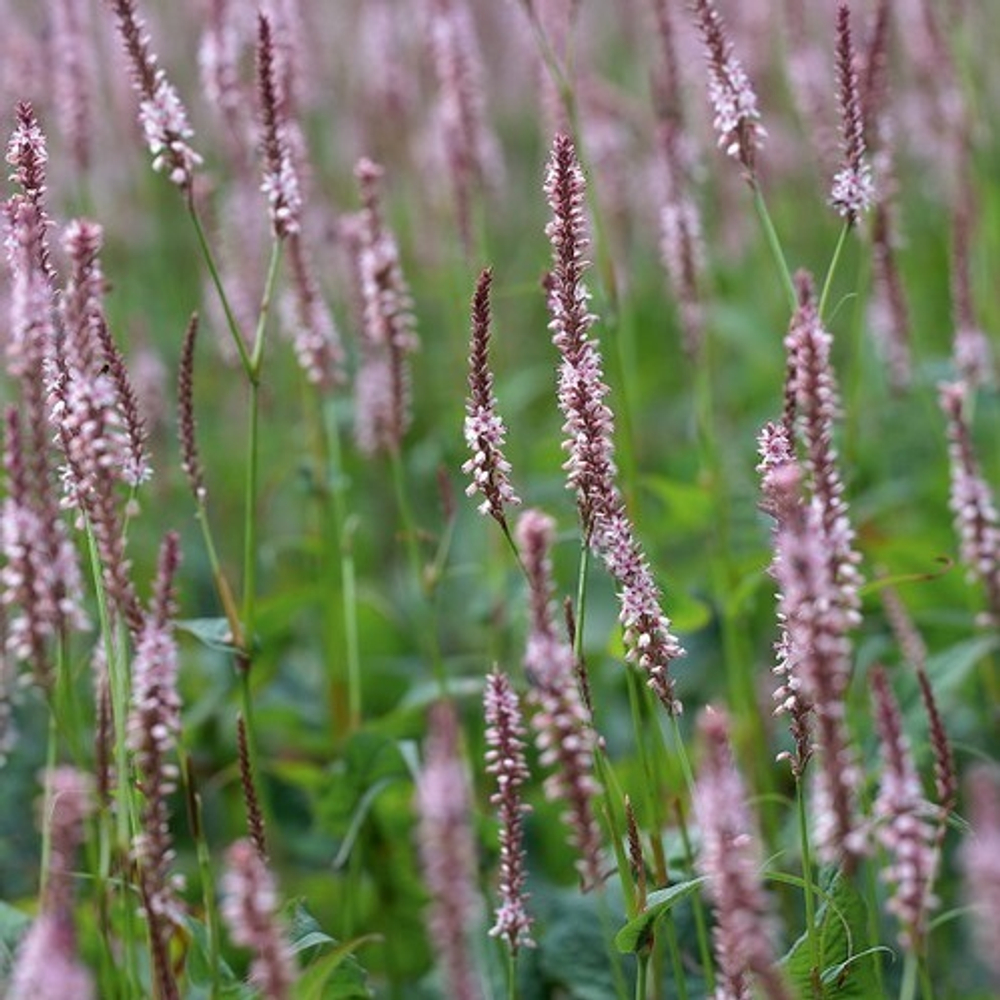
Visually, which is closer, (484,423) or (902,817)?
(902,817)

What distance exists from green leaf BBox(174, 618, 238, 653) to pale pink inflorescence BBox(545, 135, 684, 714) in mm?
620

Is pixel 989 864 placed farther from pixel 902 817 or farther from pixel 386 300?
pixel 386 300

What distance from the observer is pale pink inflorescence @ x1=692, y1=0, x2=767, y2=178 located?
2293mm

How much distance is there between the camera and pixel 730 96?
2.33 metres

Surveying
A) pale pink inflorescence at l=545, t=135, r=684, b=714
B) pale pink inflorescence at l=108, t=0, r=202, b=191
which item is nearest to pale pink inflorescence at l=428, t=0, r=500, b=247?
pale pink inflorescence at l=108, t=0, r=202, b=191

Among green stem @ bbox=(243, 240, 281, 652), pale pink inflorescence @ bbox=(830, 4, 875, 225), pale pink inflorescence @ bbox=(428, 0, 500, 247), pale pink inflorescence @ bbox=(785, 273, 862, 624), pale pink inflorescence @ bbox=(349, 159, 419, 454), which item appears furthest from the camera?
pale pink inflorescence @ bbox=(428, 0, 500, 247)

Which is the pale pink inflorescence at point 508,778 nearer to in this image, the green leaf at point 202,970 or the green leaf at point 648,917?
the green leaf at point 648,917

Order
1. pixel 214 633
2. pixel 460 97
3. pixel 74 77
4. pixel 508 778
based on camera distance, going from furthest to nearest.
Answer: pixel 460 97, pixel 74 77, pixel 214 633, pixel 508 778

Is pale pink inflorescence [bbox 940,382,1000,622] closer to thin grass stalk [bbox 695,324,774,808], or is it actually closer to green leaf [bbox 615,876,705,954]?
thin grass stalk [bbox 695,324,774,808]

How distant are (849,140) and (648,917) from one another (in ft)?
3.33

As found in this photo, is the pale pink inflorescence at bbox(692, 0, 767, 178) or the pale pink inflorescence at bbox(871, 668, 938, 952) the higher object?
the pale pink inflorescence at bbox(692, 0, 767, 178)

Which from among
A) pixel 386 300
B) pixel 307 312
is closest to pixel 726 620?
pixel 386 300

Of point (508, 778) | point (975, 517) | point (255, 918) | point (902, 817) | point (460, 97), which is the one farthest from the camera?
point (460, 97)

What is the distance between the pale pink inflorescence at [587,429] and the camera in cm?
191
